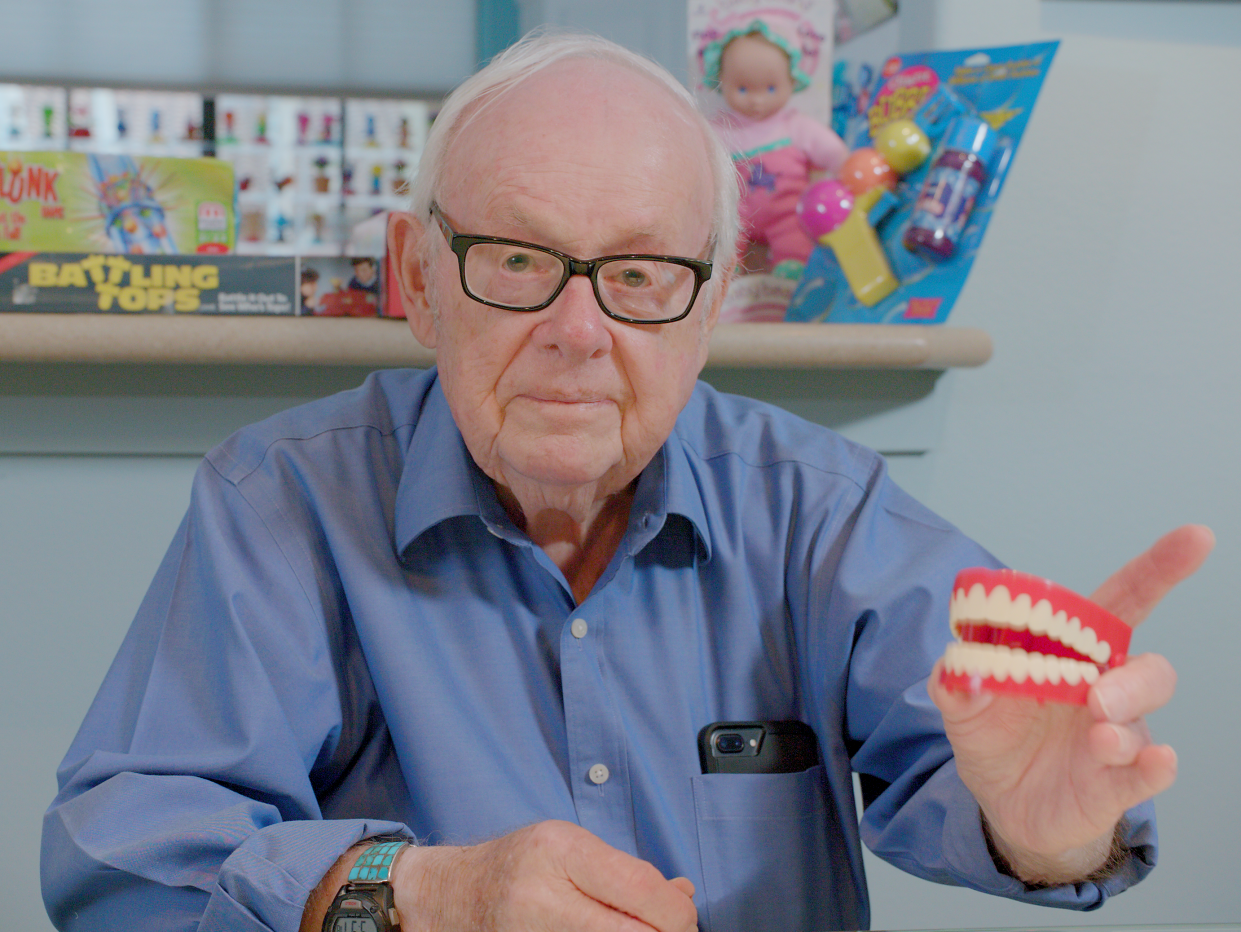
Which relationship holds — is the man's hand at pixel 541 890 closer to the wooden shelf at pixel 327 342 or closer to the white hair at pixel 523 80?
the white hair at pixel 523 80

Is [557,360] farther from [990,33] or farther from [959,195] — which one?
[990,33]

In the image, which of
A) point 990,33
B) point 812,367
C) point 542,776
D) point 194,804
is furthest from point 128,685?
point 990,33

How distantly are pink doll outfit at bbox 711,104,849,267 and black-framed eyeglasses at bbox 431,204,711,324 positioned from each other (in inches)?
21.3

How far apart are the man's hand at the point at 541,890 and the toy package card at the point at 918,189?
890 mm

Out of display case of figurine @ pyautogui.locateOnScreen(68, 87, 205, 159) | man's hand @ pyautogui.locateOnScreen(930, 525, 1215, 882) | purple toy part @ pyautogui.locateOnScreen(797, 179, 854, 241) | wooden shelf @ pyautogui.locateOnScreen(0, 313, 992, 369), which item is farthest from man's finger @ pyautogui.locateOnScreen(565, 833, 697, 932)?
display case of figurine @ pyautogui.locateOnScreen(68, 87, 205, 159)

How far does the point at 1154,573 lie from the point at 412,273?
0.73m

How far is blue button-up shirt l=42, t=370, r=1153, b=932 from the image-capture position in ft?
2.83

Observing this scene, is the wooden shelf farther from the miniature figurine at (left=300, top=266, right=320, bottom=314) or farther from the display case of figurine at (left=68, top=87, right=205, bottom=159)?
the display case of figurine at (left=68, top=87, right=205, bottom=159)

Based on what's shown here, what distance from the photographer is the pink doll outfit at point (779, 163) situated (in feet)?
4.67

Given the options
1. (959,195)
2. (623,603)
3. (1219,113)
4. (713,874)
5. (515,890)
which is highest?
(1219,113)

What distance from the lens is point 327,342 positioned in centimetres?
123

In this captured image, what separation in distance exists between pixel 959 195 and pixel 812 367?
11.5 inches

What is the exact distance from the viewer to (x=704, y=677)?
976mm

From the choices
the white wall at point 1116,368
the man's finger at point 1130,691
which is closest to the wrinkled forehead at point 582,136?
the man's finger at point 1130,691
